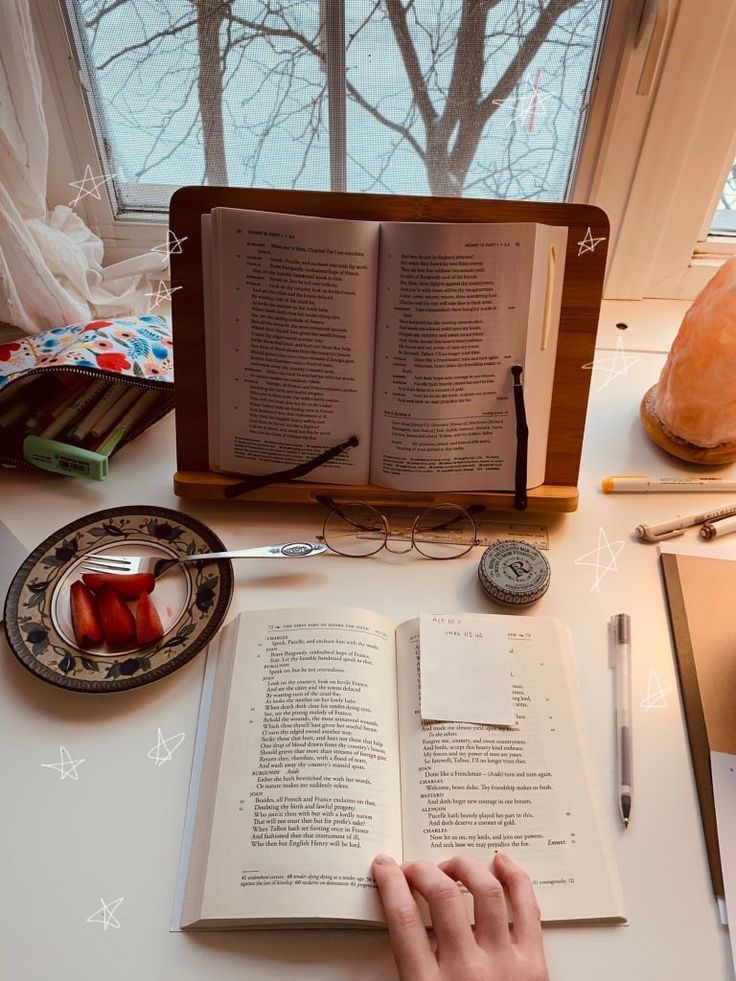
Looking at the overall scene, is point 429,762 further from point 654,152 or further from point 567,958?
point 654,152

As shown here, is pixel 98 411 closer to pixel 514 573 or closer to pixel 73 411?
pixel 73 411

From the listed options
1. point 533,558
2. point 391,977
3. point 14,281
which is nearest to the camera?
point 391,977

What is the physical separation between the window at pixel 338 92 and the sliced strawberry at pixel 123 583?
2.27ft

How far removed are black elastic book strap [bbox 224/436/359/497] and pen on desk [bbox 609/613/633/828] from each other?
13.7 inches

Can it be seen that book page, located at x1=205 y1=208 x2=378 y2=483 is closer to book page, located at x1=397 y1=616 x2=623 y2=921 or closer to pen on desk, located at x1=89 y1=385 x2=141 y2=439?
pen on desk, located at x1=89 y1=385 x2=141 y2=439

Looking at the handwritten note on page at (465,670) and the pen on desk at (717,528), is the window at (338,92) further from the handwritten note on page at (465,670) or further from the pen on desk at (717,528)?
the handwritten note on page at (465,670)

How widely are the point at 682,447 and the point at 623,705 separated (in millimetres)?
384

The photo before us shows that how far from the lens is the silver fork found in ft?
2.78

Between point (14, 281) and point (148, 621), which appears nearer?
point (148, 621)

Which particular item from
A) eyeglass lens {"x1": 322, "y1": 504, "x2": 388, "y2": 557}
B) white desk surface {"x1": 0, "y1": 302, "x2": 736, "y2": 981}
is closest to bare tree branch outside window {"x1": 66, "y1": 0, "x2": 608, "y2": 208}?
white desk surface {"x1": 0, "y1": 302, "x2": 736, "y2": 981}

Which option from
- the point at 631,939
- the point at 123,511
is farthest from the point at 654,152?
the point at 631,939

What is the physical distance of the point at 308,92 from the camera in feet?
3.65

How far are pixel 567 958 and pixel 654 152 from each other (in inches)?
39.9

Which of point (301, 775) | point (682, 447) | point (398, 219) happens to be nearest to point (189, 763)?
point (301, 775)
